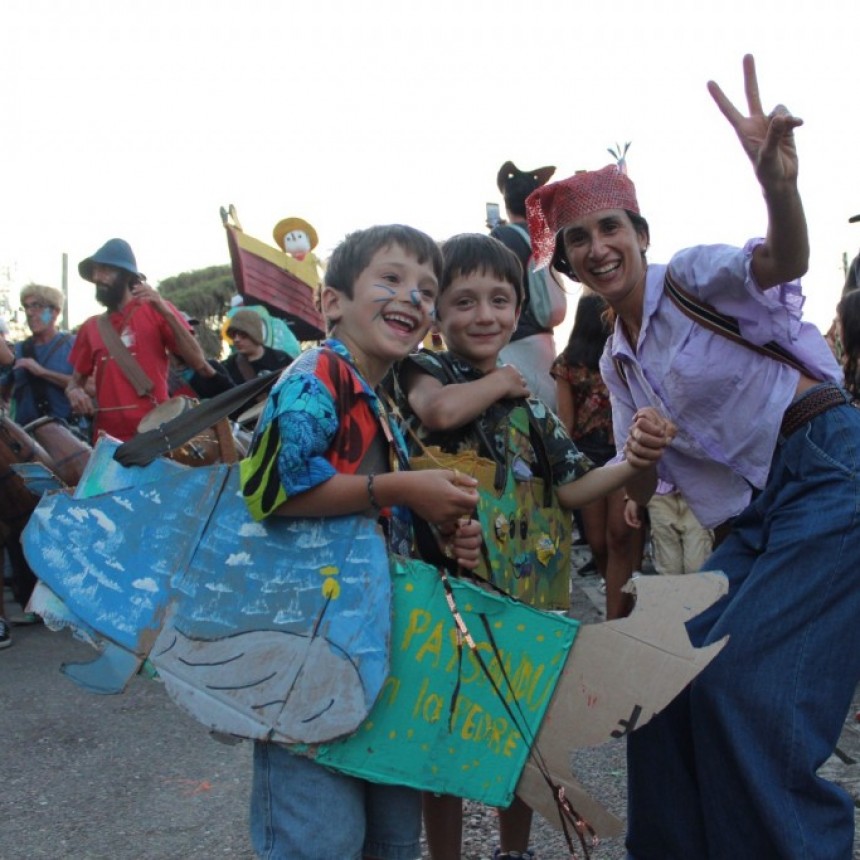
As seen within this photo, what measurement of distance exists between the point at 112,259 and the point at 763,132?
418 cm

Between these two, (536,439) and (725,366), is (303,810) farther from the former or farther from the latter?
(725,366)

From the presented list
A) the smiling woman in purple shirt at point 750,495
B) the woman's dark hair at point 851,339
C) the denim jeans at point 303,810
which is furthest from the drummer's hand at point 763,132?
the woman's dark hair at point 851,339

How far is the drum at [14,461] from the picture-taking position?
17.6 ft

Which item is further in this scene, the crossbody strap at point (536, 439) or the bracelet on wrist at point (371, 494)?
the crossbody strap at point (536, 439)

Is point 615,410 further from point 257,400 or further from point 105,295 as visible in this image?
point 105,295

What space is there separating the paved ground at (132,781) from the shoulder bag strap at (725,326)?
4.68 feet

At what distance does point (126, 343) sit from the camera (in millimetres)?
5363

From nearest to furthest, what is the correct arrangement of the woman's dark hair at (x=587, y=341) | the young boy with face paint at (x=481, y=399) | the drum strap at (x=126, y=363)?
1. the young boy with face paint at (x=481, y=399)
2. the woman's dark hair at (x=587, y=341)
3. the drum strap at (x=126, y=363)

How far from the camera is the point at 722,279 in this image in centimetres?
228

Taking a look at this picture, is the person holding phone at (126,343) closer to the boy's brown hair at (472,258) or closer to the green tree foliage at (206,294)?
the boy's brown hair at (472,258)

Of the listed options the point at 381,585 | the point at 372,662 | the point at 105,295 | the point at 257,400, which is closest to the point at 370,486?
the point at 381,585

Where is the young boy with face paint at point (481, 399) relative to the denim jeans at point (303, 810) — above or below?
above

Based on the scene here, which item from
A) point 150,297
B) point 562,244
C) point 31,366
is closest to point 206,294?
point 31,366

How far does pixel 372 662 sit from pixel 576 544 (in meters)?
6.25
